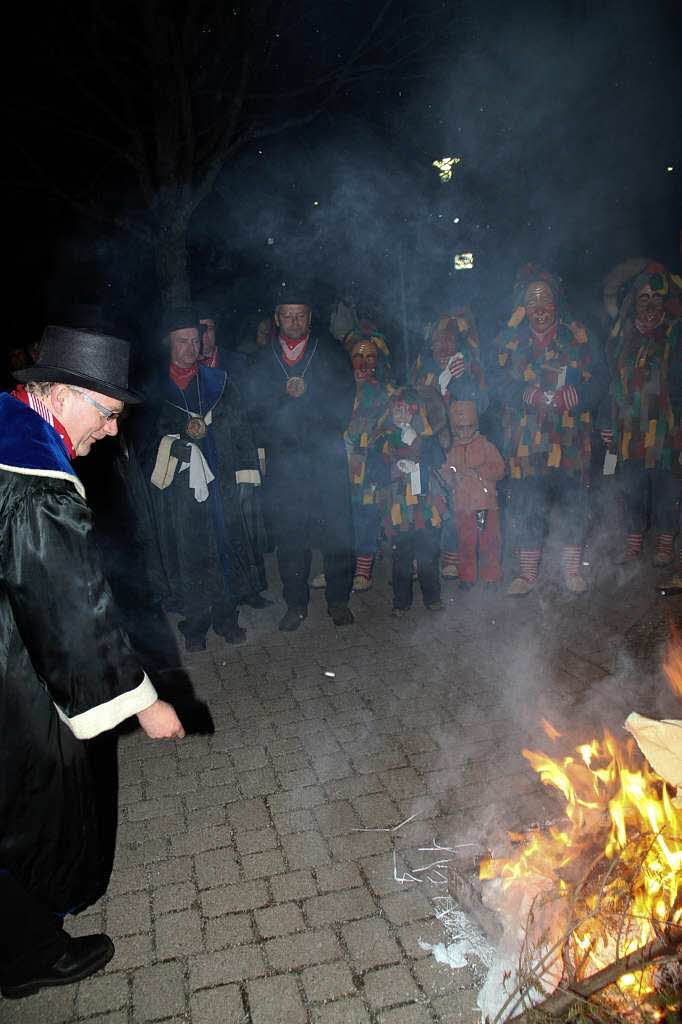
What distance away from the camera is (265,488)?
6.39 metres

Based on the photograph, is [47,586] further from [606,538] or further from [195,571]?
[606,538]

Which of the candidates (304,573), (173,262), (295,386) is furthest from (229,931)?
(173,262)

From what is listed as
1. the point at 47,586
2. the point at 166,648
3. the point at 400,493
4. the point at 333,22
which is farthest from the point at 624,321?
the point at 333,22

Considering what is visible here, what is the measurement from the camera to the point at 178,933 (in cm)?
294

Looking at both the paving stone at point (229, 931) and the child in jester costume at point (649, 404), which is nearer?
the paving stone at point (229, 931)

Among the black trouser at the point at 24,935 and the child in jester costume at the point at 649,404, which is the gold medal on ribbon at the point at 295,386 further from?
the black trouser at the point at 24,935

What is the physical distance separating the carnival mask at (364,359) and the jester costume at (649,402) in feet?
7.86

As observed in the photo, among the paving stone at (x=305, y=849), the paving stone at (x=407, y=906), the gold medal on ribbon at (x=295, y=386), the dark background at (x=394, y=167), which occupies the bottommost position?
the paving stone at (x=305, y=849)

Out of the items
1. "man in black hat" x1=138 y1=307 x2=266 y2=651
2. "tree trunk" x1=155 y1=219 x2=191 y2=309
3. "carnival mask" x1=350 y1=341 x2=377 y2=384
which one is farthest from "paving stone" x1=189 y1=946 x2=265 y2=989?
"tree trunk" x1=155 y1=219 x2=191 y2=309

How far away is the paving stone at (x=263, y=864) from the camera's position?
3251mm

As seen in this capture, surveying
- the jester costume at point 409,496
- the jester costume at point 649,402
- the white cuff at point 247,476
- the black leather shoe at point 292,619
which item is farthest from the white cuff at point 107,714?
the jester costume at point 649,402

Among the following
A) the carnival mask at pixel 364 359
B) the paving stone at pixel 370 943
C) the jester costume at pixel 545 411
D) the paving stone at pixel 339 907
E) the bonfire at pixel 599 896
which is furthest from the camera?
the jester costume at pixel 545 411

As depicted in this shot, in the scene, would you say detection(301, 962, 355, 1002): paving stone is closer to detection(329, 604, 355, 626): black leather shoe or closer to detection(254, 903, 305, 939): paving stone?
detection(254, 903, 305, 939): paving stone

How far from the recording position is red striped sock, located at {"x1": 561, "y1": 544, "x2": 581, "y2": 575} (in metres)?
6.70
